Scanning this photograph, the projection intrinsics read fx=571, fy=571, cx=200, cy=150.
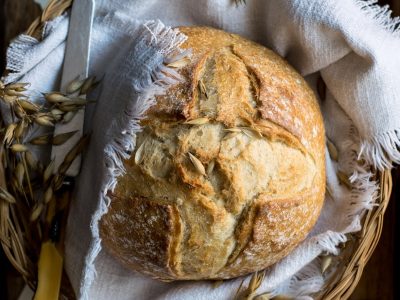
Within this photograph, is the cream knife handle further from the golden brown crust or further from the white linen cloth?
the golden brown crust

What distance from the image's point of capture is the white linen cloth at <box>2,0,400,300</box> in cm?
108

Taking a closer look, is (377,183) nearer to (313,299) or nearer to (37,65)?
(313,299)

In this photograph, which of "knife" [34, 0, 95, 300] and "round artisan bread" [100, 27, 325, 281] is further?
"knife" [34, 0, 95, 300]

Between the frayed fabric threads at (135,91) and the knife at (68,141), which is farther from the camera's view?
the knife at (68,141)

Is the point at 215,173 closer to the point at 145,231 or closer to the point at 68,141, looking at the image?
the point at 145,231

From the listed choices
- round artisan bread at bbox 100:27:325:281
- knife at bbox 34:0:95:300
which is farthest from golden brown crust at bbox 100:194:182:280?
knife at bbox 34:0:95:300

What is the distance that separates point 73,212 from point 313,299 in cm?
50

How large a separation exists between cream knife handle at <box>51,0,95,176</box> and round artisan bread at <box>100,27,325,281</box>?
16cm

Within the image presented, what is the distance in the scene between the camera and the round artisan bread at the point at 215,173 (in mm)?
974

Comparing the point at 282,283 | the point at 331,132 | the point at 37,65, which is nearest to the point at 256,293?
the point at 282,283

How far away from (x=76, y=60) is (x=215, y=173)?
375 mm

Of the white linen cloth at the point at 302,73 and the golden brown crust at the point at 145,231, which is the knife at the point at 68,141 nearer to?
the white linen cloth at the point at 302,73

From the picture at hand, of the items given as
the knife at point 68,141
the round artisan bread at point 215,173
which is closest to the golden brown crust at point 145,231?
the round artisan bread at point 215,173

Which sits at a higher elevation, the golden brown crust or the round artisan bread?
the round artisan bread
